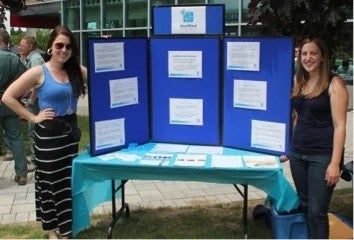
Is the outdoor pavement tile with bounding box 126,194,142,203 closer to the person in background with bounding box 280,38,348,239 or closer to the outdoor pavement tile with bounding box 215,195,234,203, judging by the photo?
the outdoor pavement tile with bounding box 215,195,234,203

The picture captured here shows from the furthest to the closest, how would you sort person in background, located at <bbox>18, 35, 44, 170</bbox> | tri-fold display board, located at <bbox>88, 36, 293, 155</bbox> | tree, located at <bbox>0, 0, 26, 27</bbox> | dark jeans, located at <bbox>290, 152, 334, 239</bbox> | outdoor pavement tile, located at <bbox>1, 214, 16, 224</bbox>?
tree, located at <bbox>0, 0, 26, 27</bbox> < person in background, located at <bbox>18, 35, 44, 170</bbox> < outdoor pavement tile, located at <bbox>1, 214, 16, 224</bbox> < tri-fold display board, located at <bbox>88, 36, 293, 155</bbox> < dark jeans, located at <bbox>290, 152, 334, 239</bbox>

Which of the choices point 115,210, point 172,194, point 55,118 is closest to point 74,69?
point 55,118

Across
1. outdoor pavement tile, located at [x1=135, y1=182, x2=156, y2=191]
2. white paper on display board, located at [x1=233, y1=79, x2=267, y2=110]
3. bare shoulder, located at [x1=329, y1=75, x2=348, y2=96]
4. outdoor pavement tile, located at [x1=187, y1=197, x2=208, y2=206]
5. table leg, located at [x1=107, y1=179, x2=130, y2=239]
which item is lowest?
outdoor pavement tile, located at [x1=187, y1=197, x2=208, y2=206]

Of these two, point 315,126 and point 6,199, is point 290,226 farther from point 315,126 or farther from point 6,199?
point 6,199

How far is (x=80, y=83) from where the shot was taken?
152 inches

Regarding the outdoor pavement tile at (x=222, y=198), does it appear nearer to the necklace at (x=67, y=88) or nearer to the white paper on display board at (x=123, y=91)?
the white paper on display board at (x=123, y=91)

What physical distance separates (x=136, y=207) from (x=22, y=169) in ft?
5.44

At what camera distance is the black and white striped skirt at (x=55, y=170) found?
3.76 metres

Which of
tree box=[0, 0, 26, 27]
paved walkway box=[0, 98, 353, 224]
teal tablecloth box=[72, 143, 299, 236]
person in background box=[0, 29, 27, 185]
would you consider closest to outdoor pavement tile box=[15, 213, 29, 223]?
paved walkway box=[0, 98, 353, 224]

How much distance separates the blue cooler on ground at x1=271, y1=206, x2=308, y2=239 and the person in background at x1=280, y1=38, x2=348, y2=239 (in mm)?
125

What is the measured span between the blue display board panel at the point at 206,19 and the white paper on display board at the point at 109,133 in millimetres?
826

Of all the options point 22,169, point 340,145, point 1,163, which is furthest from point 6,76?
point 340,145

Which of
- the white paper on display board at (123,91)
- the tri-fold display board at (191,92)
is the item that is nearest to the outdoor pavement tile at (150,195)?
the tri-fold display board at (191,92)

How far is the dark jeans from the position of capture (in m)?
3.30
